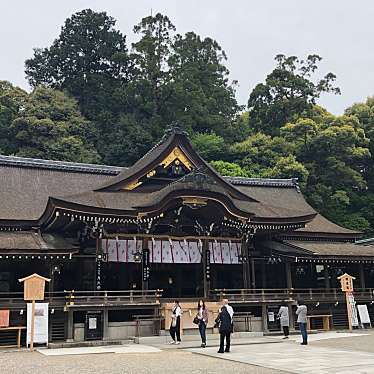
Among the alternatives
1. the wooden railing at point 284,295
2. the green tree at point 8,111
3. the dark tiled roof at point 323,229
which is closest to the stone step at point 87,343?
the wooden railing at point 284,295

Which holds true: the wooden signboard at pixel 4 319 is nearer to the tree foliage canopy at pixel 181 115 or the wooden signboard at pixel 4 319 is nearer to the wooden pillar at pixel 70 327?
the wooden pillar at pixel 70 327

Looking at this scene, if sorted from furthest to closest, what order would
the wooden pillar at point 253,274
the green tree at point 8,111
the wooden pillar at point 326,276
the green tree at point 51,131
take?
the green tree at point 8,111
the green tree at point 51,131
the wooden pillar at point 326,276
the wooden pillar at point 253,274

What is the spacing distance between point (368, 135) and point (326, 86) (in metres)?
9.67

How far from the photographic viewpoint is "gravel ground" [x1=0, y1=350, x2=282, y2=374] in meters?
10.1

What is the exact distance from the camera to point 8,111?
52.7m

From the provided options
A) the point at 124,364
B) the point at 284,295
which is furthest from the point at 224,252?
the point at 124,364

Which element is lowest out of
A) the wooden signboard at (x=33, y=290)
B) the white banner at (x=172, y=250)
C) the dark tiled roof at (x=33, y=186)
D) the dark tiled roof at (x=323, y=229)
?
the wooden signboard at (x=33, y=290)

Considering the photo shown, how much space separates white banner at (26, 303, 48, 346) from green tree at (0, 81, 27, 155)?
36397mm

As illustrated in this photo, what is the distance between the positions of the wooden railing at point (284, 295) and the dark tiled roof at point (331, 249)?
189 cm

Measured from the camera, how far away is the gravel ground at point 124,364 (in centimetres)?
1006

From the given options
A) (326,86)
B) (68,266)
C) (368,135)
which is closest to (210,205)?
(68,266)

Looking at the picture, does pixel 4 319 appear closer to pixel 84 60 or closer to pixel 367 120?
pixel 367 120

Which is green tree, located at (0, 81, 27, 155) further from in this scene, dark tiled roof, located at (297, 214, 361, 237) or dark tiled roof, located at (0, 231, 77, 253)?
dark tiled roof, located at (297, 214, 361, 237)

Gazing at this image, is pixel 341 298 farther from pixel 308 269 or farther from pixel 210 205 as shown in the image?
pixel 210 205
